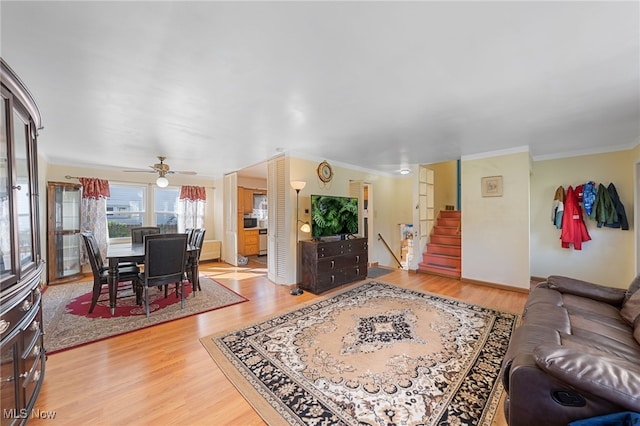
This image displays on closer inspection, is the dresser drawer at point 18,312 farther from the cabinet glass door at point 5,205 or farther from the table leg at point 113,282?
the table leg at point 113,282

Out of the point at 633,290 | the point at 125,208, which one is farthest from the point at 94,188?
the point at 633,290

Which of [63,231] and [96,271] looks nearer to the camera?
[96,271]

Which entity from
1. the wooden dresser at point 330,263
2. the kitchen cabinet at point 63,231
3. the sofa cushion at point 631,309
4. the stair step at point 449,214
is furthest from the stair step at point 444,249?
the kitchen cabinet at point 63,231

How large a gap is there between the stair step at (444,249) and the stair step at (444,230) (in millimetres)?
480

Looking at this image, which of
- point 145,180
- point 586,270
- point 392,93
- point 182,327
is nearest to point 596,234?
point 586,270

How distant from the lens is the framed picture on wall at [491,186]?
4.14 m

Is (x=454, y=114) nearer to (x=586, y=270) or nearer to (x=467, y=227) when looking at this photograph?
(x=467, y=227)

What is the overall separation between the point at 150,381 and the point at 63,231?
4638 millimetres

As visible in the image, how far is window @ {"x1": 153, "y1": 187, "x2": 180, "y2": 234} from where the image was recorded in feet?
19.9

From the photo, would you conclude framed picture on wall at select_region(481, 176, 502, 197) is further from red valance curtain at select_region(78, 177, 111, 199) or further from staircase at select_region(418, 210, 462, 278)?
red valance curtain at select_region(78, 177, 111, 199)

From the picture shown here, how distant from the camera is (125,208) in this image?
569 cm

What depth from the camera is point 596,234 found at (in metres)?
4.06

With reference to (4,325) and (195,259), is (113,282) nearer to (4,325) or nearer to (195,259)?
(195,259)

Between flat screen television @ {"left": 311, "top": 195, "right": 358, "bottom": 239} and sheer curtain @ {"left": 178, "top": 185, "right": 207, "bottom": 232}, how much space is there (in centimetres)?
372
